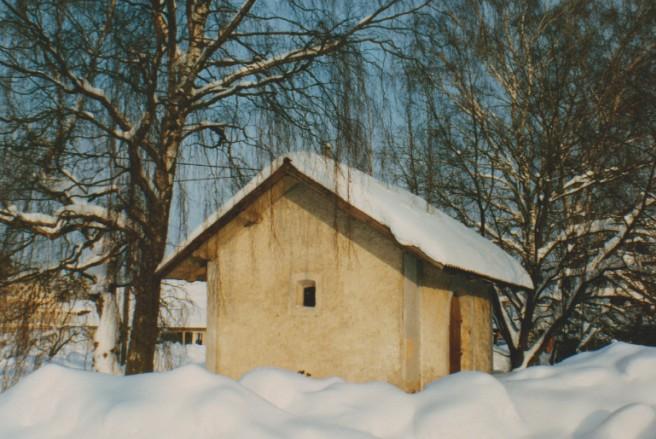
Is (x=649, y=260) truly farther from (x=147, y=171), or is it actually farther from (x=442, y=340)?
(x=147, y=171)

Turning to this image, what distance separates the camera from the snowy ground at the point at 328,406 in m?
2.94

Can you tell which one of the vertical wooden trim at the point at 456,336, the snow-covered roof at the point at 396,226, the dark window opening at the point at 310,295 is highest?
the snow-covered roof at the point at 396,226

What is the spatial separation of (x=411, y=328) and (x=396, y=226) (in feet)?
4.82

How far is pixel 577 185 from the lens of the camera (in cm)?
1265

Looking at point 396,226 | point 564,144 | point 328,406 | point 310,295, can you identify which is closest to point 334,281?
point 396,226

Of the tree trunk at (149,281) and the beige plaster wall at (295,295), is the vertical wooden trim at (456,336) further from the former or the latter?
the tree trunk at (149,281)

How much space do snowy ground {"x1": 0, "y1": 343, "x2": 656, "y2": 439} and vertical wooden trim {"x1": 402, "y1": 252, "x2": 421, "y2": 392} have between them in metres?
3.65

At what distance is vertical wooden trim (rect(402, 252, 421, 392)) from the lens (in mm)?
7809

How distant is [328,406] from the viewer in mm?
3551

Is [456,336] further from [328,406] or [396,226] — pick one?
[328,406]

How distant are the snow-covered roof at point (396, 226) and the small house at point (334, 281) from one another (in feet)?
0.10

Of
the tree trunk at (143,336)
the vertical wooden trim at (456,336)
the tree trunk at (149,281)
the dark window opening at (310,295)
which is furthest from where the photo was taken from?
the dark window opening at (310,295)

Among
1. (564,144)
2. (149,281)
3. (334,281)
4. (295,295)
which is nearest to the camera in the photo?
(149,281)

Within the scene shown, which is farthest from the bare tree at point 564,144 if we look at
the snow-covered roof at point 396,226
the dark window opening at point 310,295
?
the dark window opening at point 310,295
